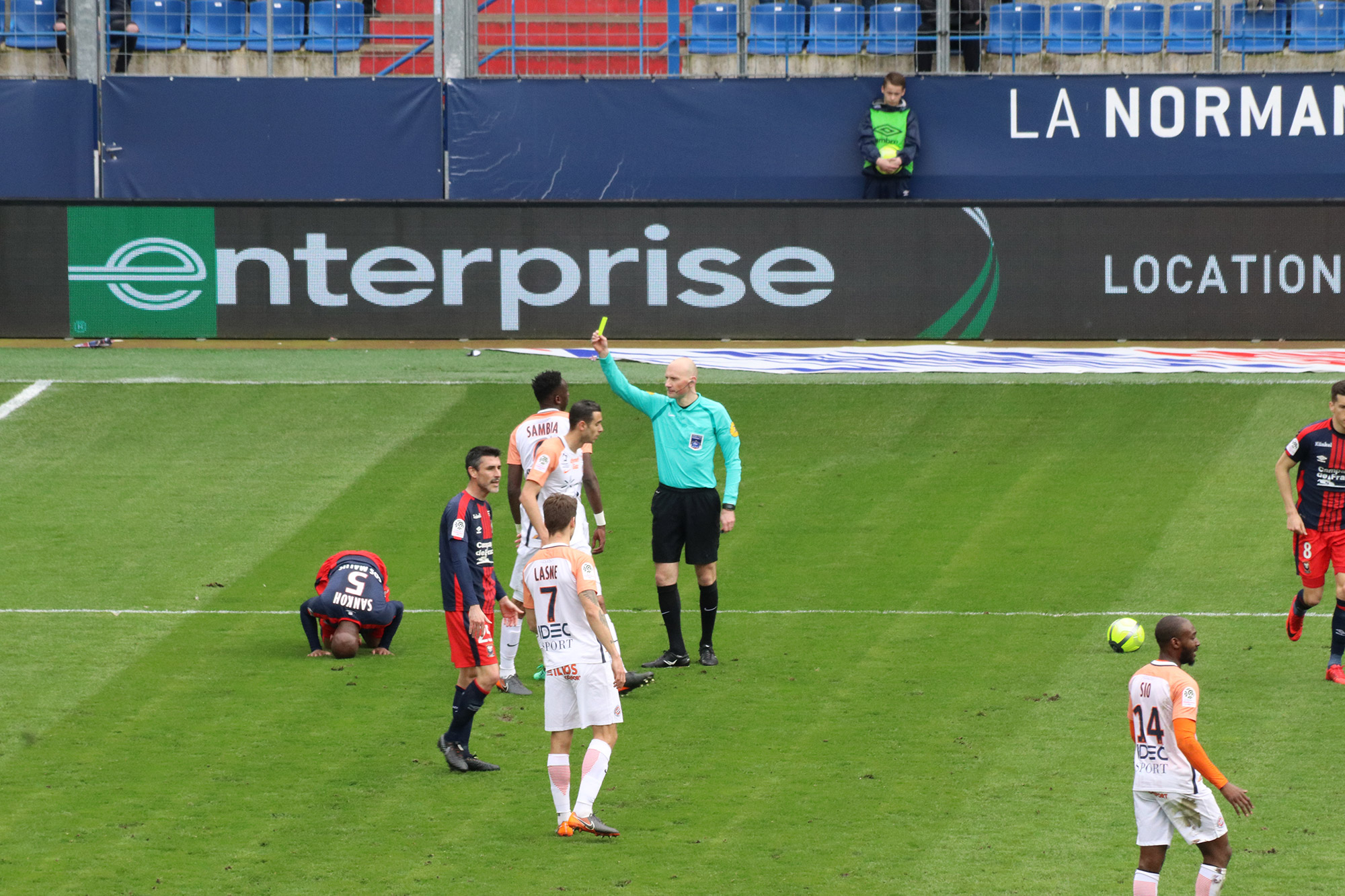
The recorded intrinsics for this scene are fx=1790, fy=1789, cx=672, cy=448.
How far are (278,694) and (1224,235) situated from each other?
1516cm

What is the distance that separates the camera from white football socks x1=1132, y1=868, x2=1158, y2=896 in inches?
307

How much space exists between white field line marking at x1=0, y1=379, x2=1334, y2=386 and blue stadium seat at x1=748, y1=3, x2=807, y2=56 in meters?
8.92

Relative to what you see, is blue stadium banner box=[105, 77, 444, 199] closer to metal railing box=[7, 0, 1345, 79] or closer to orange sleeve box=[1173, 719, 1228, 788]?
metal railing box=[7, 0, 1345, 79]

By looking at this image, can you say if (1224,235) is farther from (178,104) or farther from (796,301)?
(178,104)

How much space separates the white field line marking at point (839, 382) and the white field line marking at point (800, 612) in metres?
7.24

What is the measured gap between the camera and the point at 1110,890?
8.49 meters

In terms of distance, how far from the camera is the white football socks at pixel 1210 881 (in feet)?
25.5

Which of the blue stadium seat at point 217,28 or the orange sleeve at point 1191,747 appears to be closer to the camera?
the orange sleeve at point 1191,747

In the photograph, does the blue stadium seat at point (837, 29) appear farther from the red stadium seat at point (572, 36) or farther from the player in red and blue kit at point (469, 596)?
the player in red and blue kit at point (469, 596)

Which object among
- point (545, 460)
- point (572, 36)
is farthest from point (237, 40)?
point (545, 460)

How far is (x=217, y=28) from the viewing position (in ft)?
→ 96.6

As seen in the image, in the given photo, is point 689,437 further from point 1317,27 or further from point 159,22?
point 1317,27

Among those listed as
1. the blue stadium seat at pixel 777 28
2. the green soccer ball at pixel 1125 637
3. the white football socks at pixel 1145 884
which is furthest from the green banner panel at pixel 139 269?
the white football socks at pixel 1145 884

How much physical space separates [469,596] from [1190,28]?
21715 mm
